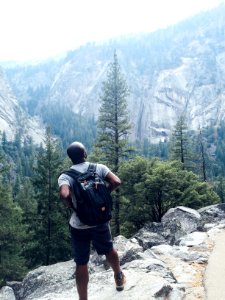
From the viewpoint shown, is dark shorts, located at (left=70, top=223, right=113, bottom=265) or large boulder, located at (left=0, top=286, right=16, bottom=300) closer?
dark shorts, located at (left=70, top=223, right=113, bottom=265)

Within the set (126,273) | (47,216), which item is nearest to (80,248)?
(126,273)

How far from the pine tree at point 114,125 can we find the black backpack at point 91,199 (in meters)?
21.7

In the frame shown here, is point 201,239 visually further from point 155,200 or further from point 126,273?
point 155,200

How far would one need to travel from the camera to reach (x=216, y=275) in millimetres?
8055

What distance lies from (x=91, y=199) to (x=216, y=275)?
3.65 metres

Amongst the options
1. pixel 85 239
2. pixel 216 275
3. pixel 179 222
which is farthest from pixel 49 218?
pixel 85 239

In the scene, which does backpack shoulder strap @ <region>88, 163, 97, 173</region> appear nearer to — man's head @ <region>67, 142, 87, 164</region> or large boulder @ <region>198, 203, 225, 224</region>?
man's head @ <region>67, 142, 87, 164</region>

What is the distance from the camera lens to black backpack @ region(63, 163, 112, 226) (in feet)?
19.5

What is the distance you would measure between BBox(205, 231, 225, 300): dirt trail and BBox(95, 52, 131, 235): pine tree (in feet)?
59.2

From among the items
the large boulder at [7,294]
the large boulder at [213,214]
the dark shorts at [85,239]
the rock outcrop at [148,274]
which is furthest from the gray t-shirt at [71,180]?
the large boulder at [213,214]

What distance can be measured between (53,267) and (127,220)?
47.6ft

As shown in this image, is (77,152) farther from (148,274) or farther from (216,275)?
(216,275)

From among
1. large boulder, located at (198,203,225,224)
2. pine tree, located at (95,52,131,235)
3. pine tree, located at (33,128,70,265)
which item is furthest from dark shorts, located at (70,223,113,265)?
pine tree, located at (33,128,70,265)

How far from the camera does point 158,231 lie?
59.1 feet
